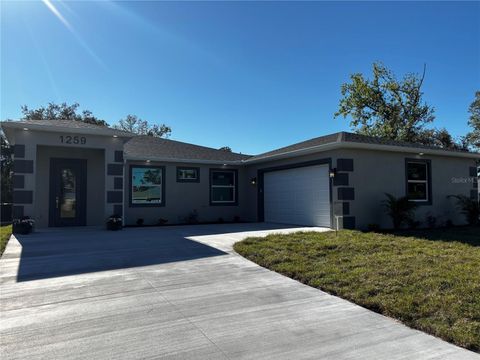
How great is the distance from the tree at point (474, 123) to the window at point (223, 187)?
25.1 metres

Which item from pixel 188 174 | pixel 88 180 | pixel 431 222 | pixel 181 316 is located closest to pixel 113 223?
pixel 88 180

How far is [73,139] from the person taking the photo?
40.0ft

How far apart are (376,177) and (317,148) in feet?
7.73

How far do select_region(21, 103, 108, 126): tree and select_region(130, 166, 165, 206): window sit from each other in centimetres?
2213

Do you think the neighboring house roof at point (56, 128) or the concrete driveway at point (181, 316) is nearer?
the concrete driveway at point (181, 316)

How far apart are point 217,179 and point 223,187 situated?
0.49 meters

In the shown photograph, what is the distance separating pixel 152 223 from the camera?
49.1 feet

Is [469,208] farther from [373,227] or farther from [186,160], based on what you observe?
[186,160]

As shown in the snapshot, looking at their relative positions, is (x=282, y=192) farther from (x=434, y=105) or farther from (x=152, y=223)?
(x=434, y=105)

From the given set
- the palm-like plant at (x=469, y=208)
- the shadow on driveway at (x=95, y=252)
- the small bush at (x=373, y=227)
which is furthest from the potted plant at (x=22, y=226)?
the palm-like plant at (x=469, y=208)

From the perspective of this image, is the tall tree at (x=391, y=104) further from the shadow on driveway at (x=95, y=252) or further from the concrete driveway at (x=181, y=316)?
the concrete driveway at (x=181, y=316)

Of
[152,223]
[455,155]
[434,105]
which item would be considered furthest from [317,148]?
[434,105]

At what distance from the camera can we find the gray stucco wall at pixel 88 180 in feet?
42.6

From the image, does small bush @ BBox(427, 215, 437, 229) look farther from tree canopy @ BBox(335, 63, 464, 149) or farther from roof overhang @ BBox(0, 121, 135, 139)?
tree canopy @ BBox(335, 63, 464, 149)
